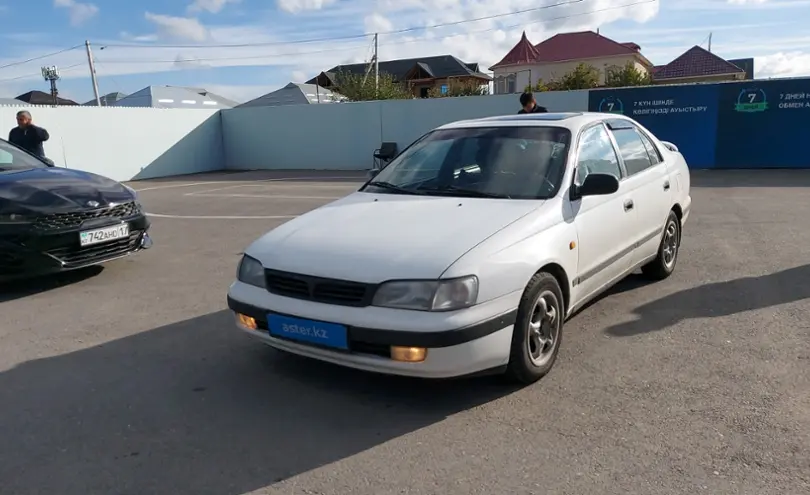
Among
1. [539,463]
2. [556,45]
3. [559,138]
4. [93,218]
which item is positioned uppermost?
[556,45]

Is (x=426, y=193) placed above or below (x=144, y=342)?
above

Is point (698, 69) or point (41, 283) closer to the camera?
point (41, 283)

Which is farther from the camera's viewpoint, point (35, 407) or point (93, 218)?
point (93, 218)

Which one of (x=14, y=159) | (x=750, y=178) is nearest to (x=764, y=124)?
(x=750, y=178)

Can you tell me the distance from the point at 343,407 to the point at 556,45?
5348 cm

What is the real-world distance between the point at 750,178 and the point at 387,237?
13.4 m

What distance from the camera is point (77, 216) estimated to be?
5.98 metres

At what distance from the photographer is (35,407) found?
11.8 feet

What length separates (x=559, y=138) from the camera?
4.50m

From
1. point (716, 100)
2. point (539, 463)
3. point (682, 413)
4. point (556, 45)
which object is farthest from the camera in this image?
point (556, 45)

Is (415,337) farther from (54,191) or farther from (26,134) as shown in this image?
(26,134)

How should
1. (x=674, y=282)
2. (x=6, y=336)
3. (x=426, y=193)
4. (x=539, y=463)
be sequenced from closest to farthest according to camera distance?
(x=539, y=463), (x=426, y=193), (x=6, y=336), (x=674, y=282)

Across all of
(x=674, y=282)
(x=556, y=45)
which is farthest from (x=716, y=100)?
(x=556, y=45)

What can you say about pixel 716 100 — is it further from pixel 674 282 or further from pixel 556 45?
pixel 556 45
